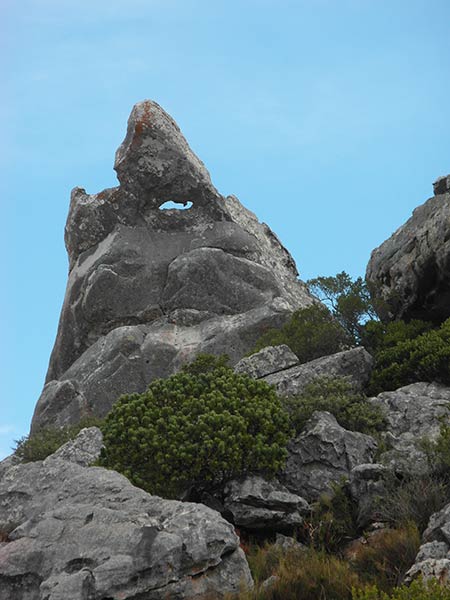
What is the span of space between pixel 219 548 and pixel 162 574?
97 centimetres

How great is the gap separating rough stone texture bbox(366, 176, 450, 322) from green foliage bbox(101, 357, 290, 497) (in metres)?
→ 10.8

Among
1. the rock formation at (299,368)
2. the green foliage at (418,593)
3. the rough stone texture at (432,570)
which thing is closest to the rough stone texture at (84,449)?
the rock formation at (299,368)

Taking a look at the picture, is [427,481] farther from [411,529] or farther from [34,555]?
[34,555]

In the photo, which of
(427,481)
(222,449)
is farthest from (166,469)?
(427,481)

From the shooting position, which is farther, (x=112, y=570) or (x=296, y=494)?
(x=296, y=494)

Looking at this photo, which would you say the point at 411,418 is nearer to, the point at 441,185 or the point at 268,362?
the point at 268,362

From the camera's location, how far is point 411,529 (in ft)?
45.9

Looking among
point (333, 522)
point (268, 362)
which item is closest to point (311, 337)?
point (268, 362)

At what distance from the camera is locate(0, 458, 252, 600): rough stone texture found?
1178 centimetres

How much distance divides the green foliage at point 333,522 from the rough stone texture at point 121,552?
3300mm

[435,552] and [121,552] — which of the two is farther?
[435,552]

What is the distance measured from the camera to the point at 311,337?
2819cm

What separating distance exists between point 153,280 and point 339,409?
16.1 meters

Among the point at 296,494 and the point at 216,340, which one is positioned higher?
the point at 216,340
